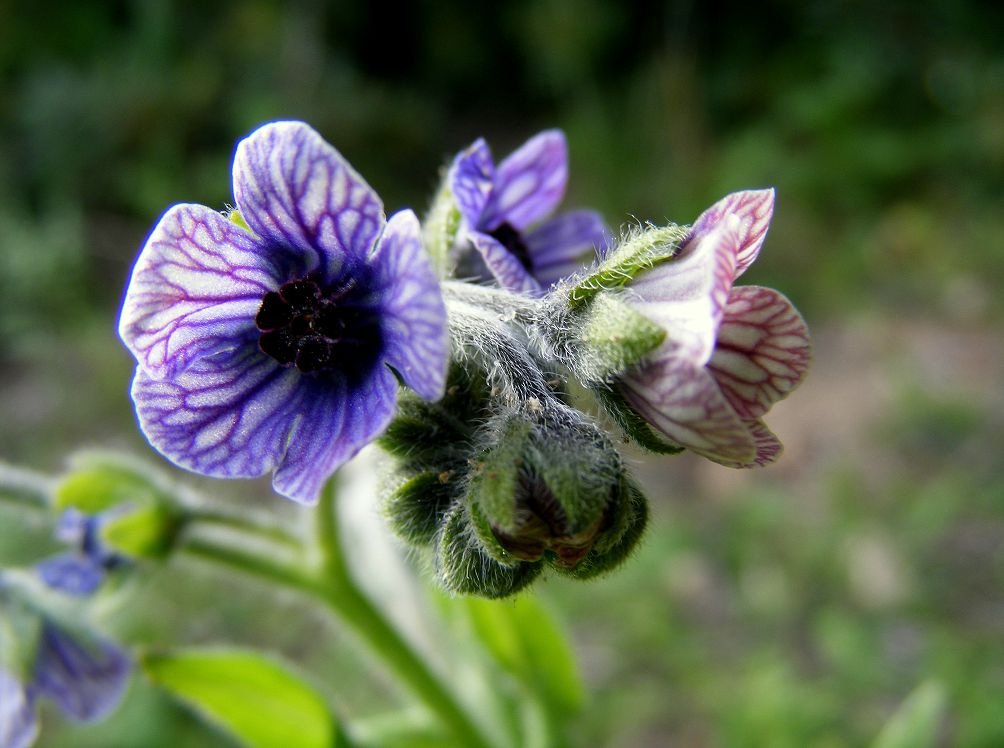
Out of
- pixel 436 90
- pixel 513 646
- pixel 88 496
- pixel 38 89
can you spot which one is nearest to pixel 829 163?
pixel 436 90

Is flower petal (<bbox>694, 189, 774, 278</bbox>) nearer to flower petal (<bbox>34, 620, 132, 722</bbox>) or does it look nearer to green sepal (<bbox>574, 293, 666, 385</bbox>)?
green sepal (<bbox>574, 293, 666, 385</bbox>)

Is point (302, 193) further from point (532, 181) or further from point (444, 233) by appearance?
point (532, 181)

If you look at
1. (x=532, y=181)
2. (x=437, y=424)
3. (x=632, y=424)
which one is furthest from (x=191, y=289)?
(x=532, y=181)

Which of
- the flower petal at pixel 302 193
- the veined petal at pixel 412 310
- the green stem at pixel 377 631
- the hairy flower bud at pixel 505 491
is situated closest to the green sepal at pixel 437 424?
the hairy flower bud at pixel 505 491

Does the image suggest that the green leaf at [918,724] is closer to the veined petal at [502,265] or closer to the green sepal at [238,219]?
the veined petal at [502,265]

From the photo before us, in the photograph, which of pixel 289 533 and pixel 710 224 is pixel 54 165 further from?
pixel 710 224
